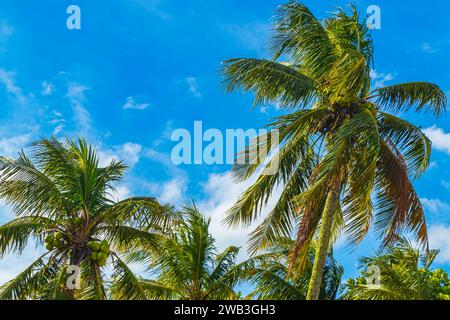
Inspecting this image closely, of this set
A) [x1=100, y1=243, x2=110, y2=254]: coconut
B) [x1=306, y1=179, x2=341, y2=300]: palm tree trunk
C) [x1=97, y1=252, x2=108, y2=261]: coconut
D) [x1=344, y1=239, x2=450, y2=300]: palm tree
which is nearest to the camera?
[x1=97, y1=252, x2=108, y2=261]: coconut

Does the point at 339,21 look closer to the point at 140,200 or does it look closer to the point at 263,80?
the point at 263,80

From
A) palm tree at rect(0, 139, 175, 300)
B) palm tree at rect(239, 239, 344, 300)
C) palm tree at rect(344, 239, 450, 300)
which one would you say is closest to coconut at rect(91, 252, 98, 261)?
palm tree at rect(0, 139, 175, 300)

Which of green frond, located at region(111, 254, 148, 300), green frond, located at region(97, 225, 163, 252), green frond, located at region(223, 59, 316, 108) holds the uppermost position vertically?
green frond, located at region(223, 59, 316, 108)

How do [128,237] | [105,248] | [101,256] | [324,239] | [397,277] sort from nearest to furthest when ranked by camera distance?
[101,256], [105,248], [324,239], [128,237], [397,277]

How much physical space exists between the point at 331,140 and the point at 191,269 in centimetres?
521

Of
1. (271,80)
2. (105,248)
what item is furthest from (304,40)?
(105,248)

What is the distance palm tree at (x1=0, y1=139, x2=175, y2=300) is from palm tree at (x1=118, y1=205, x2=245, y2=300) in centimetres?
145

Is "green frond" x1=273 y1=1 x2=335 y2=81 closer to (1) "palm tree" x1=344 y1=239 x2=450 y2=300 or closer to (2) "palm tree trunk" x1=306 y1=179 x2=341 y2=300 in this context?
(2) "palm tree trunk" x1=306 y1=179 x2=341 y2=300

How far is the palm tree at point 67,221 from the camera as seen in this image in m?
14.0

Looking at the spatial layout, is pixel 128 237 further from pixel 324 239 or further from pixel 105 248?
pixel 324 239

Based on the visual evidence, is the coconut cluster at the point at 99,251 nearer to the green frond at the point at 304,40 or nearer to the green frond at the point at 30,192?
the green frond at the point at 30,192

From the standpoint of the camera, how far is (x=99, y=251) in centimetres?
1395

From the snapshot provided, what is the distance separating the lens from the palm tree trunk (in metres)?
14.6
